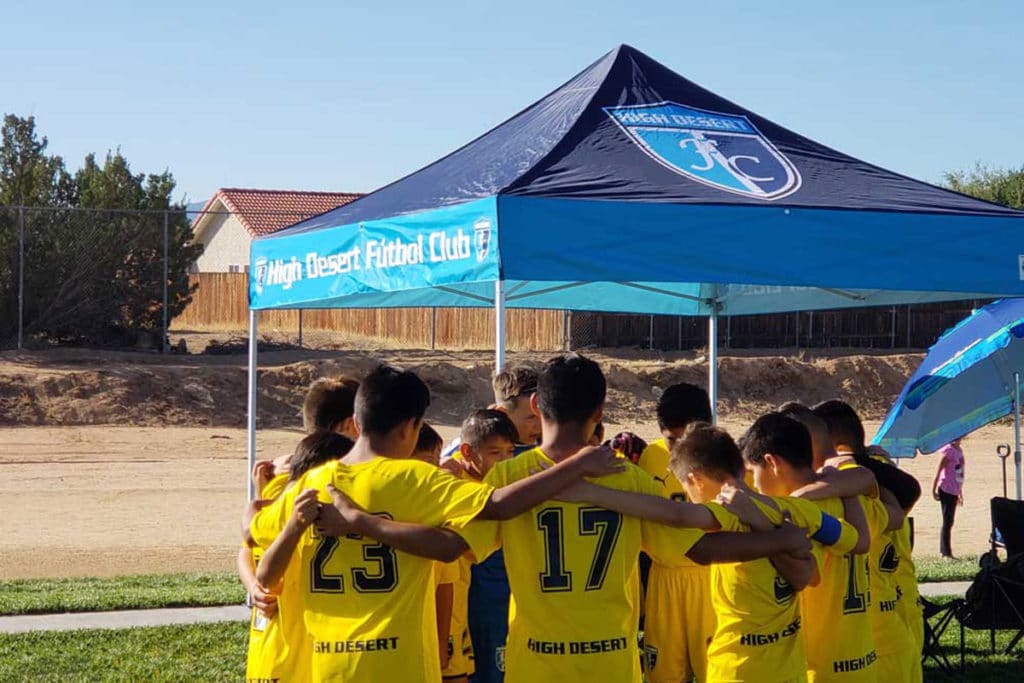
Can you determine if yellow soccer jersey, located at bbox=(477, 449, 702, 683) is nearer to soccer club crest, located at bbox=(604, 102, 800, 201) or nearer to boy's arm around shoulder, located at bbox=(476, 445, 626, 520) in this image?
boy's arm around shoulder, located at bbox=(476, 445, 626, 520)

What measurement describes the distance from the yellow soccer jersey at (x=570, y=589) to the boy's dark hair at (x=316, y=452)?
689mm

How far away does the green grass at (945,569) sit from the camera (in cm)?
1156

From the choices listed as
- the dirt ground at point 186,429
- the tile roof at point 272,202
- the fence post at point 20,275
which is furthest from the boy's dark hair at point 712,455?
the tile roof at point 272,202

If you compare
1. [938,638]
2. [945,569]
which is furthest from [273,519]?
[945,569]

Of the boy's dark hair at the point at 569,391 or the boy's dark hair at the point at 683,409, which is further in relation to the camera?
the boy's dark hair at the point at 683,409

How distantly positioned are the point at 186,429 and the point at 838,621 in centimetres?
2317

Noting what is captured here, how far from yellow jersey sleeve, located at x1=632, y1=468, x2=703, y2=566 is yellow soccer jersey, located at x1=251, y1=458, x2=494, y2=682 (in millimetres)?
538

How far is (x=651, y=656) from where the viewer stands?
5.52m

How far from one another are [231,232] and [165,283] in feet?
78.9

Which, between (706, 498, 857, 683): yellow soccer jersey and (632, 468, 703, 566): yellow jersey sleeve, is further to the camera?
(706, 498, 857, 683): yellow soccer jersey

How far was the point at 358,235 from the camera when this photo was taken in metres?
7.52

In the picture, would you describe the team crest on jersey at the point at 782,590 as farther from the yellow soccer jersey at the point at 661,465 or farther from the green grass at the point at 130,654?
the green grass at the point at 130,654

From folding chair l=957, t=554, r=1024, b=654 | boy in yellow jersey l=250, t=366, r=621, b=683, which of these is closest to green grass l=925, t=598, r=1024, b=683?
folding chair l=957, t=554, r=1024, b=654

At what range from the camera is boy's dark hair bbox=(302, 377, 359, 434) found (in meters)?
5.53
